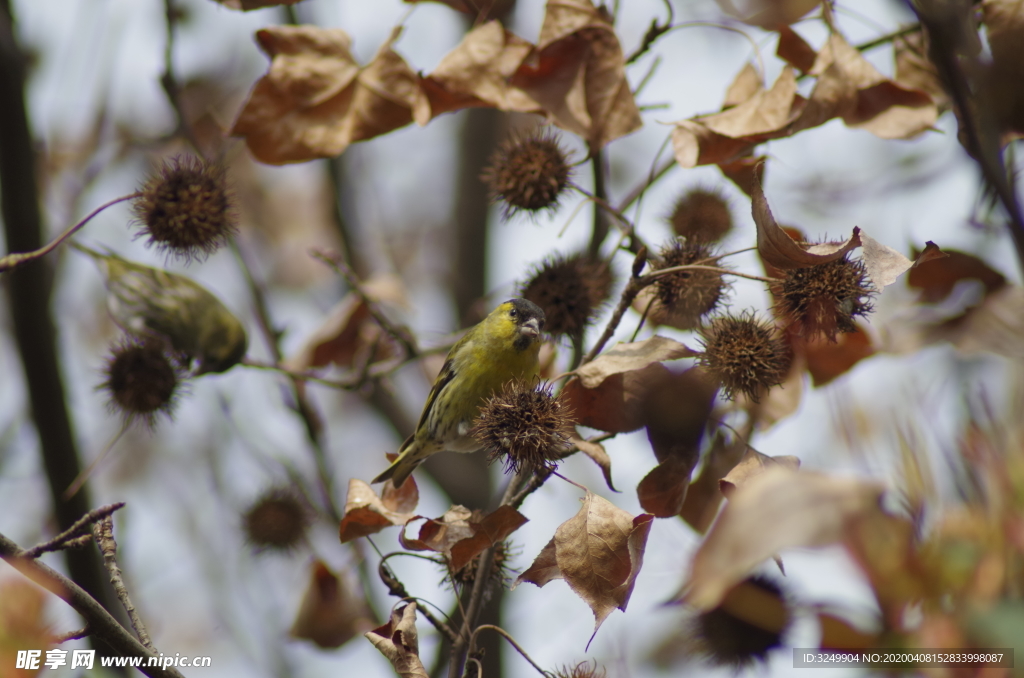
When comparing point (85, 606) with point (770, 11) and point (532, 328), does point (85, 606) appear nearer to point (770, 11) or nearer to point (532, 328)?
point (532, 328)

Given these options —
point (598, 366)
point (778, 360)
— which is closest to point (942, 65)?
point (778, 360)

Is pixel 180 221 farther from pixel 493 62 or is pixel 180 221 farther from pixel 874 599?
pixel 874 599

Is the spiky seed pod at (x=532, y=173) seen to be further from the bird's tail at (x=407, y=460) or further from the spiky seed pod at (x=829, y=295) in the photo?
the bird's tail at (x=407, y=460)

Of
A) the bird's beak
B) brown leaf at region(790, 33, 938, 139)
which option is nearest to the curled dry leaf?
the bird's beak

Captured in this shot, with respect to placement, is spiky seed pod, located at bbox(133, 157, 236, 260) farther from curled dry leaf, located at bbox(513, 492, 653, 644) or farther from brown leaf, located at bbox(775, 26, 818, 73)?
brown leaf, located at bbox(775, 26, 818, 73)

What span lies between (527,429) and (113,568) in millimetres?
1398

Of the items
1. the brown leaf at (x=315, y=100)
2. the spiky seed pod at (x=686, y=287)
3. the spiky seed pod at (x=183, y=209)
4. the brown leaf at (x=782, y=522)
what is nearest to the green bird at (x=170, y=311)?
the spiky seed pod at (x=183, y=209)

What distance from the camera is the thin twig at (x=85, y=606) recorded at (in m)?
2.06

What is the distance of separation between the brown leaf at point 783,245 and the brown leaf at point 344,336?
2.67 metres

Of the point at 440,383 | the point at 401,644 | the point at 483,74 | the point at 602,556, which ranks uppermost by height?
the point at 483,74

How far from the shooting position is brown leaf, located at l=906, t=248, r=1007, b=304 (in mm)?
3508

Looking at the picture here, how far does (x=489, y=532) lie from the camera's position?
2574 millimetres

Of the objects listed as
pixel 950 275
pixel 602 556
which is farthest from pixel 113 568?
pixel 950 275

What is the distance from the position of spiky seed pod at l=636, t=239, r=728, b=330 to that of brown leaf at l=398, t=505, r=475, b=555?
112 cm
